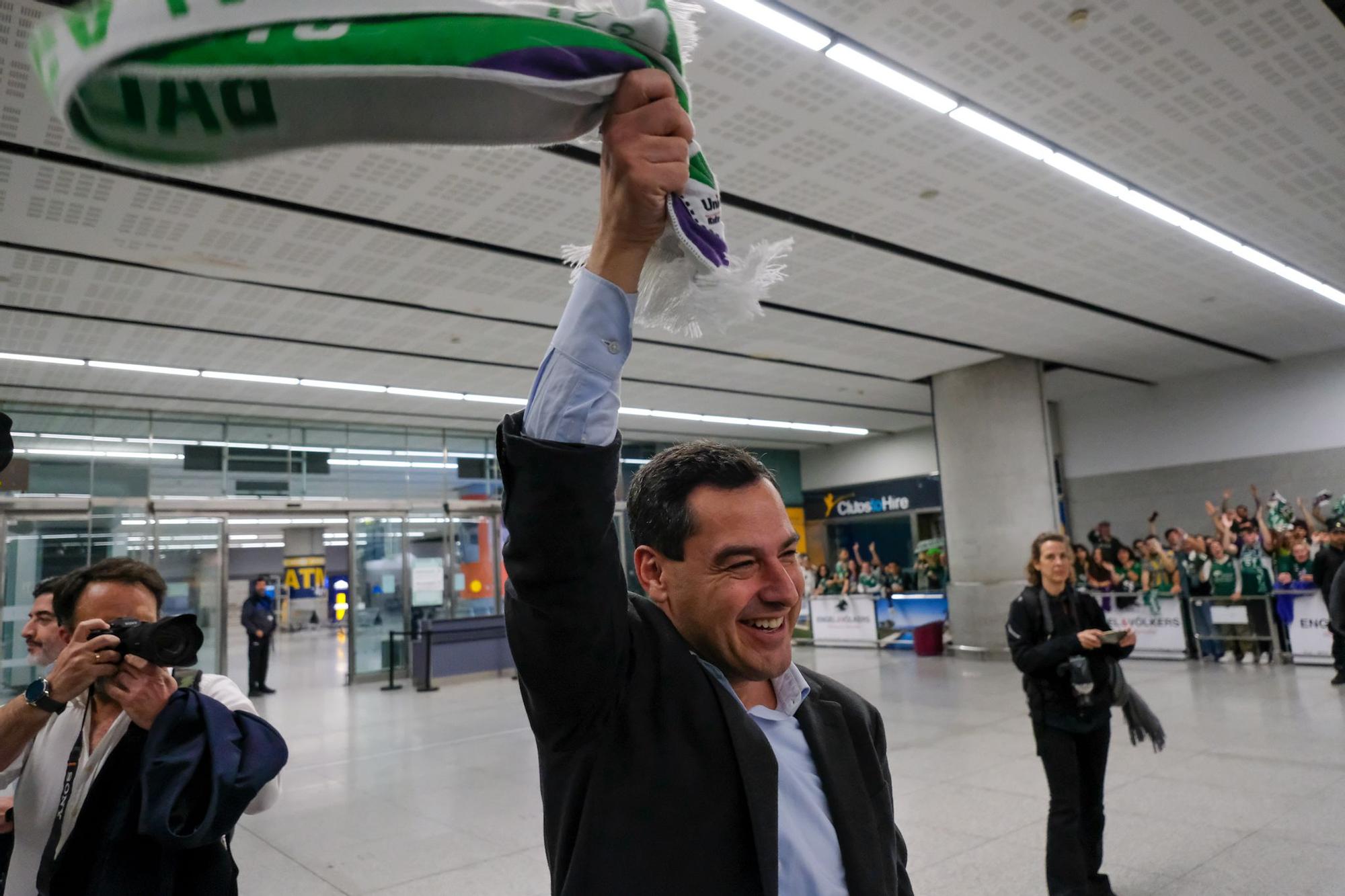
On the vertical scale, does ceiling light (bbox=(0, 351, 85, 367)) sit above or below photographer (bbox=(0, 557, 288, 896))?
above

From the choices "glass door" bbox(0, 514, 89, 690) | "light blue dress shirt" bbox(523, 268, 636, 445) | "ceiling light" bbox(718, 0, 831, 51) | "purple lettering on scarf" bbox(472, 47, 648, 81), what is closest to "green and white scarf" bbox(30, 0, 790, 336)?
"purple lettering on scarf" bbox(472, 47, 648, 81)

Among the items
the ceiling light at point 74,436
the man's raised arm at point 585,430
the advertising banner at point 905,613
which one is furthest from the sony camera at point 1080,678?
the ceiling light at point 74,436

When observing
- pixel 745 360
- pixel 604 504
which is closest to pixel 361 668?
pixel 745 360

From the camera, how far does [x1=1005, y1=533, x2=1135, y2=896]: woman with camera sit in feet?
11.0

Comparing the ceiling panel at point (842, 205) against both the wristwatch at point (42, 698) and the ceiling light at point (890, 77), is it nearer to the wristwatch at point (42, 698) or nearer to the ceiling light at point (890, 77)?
the ceiling light at point (890, 77)

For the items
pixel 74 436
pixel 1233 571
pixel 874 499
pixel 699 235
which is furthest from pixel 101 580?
pixel 874 499

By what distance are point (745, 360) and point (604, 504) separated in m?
11.0

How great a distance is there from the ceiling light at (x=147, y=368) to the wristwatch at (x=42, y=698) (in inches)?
377

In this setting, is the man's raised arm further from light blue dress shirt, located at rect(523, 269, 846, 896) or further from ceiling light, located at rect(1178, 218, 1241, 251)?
ceiling light, located at rect(1178, 218, 1241, 251)

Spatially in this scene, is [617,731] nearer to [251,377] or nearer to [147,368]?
[147,368]

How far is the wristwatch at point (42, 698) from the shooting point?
1.77m

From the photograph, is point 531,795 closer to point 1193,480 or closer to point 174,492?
point 174,492

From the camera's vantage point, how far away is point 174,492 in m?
12.6

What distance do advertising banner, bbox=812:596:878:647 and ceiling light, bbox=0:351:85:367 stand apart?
12.1 m
